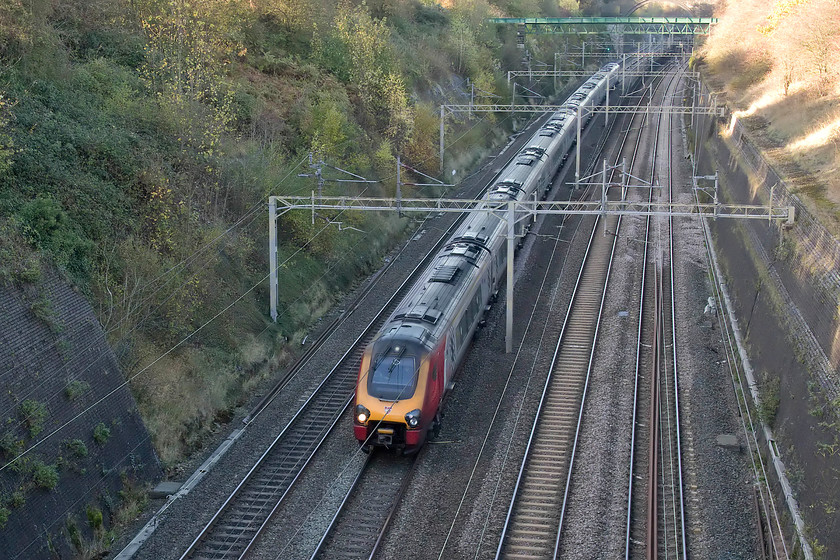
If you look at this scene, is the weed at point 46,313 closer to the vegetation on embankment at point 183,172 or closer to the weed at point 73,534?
the vegetation on embankment at point 183,172

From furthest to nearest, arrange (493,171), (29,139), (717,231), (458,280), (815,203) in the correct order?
(493,171) < (717,231) < (815,203) < (458,280) < (29,139)

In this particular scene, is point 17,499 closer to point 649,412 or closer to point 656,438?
point 656,438

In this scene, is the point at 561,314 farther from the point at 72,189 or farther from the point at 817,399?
the point at 72,189

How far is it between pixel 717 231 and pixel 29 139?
1011 inches

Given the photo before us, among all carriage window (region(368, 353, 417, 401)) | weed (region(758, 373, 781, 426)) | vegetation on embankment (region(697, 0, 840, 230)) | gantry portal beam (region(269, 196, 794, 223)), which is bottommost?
weed (region(758, 373, 781, 426))

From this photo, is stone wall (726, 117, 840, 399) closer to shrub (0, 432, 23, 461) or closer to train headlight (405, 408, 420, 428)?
train headlight (405, 408, 420, 428)

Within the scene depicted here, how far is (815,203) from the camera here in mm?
23828

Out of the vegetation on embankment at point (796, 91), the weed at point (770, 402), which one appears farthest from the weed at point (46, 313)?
the vegetation on embankment at point (796, 91)

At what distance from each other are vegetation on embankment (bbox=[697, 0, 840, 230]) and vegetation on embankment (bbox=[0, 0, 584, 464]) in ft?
49.9

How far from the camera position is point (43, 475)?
14180mm

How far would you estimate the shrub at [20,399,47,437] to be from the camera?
14.4 meters

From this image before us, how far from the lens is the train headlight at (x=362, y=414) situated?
17.7 meters

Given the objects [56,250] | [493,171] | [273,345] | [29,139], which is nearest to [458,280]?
[273,345]

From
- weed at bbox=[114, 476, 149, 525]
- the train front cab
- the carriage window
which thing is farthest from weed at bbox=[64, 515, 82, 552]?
the carriage window
